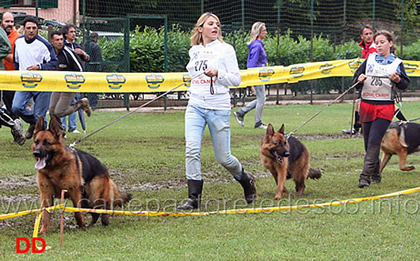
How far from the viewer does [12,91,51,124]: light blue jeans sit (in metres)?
10.8

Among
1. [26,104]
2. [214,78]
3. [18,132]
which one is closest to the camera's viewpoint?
[214,78]

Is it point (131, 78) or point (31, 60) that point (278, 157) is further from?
point (131, 78)

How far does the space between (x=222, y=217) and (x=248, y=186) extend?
2.93ft

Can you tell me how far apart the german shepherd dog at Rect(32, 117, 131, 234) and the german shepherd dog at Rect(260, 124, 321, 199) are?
2.30 meters

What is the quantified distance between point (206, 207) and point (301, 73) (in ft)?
36.1

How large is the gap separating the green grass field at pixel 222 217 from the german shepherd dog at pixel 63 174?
0.28 metres

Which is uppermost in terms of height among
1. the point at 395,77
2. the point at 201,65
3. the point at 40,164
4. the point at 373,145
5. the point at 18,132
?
the point at 201,65

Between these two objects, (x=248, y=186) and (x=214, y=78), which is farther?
(x=248, y=186)

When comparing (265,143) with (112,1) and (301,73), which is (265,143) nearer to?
(301,73)

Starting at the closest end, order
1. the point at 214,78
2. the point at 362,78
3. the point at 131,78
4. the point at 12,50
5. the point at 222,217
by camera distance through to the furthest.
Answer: the point at 222,217 → the point at 214,78 → the point at 362,78 → the point at 12,50 → the point at 131,78

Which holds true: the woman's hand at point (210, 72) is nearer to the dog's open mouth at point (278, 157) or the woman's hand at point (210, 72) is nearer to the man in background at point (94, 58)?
the dog's open mouth at point (278, 157)

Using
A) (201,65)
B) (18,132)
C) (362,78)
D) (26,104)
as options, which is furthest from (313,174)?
(26,104)

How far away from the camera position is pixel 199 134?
6.62 meters

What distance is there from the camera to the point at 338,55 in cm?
2411
